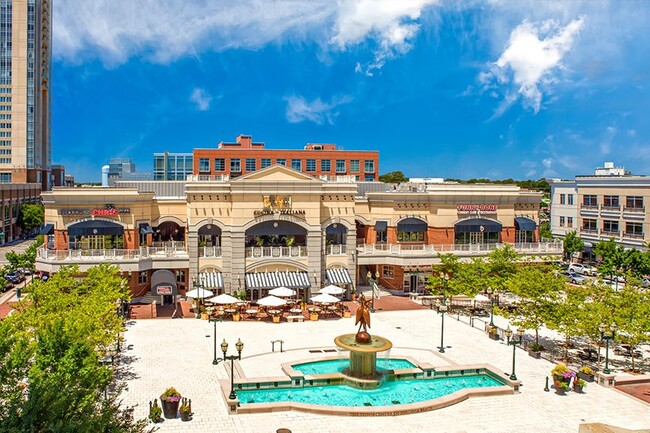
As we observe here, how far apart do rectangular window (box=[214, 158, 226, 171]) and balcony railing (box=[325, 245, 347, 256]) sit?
150ft

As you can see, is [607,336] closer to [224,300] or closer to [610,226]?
[224,300]

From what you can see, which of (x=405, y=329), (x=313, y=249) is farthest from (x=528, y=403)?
(x=313, y=249)

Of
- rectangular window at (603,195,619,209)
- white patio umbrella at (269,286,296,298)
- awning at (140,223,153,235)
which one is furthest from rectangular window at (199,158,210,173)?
rectangular window at (603,195,619,209)

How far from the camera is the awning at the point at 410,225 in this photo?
182ft

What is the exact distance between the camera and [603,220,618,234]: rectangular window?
6962cm

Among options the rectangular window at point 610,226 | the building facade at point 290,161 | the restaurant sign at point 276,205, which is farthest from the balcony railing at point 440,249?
the building facade at point 290,161

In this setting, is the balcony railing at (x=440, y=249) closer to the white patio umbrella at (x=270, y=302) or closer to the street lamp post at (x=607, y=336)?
the white patio umbrella at (x=270, y=302)

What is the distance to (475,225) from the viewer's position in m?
55.8

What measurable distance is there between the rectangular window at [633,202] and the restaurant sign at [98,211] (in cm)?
5730

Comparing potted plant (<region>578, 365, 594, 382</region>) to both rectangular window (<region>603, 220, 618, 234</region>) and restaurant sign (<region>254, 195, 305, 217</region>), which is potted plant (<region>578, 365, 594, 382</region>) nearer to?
restaurant sign (<region>254, 195, 305, 217</region>)

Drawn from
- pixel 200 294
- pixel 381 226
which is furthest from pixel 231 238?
pixel 381 226

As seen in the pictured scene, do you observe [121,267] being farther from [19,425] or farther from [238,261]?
[19,425]

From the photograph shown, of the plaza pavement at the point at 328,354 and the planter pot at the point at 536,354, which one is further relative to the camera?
the planter pot at the point at 536,354

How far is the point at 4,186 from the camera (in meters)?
101
